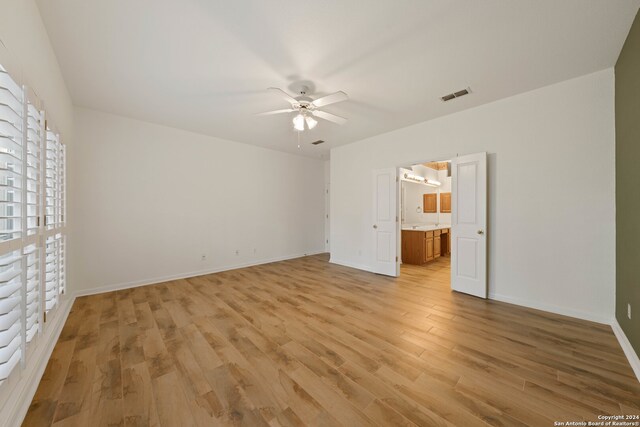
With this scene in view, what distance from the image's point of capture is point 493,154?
11.6 ft

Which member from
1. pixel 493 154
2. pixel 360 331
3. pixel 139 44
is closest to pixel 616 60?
pixel 493 154

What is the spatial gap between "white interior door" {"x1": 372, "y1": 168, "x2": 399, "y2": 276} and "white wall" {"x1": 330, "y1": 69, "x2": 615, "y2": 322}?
1.18 metres

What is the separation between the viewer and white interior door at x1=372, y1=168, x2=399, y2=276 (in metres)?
4.76

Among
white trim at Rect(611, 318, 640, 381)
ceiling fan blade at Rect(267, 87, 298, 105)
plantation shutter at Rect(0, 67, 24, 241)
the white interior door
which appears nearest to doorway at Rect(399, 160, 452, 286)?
the white interior door

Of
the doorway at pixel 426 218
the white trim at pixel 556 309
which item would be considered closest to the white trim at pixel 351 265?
the doorway at pixel 426 218

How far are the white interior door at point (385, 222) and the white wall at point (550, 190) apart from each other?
1.18 meters

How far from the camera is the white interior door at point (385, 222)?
4762 mm

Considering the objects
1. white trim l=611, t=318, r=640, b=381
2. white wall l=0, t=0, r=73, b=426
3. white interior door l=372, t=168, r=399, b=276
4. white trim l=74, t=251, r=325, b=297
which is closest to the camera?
white wall l=0, t=0, r=73, b=426

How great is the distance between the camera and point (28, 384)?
1.61 m

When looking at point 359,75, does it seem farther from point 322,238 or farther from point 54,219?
point 322,238

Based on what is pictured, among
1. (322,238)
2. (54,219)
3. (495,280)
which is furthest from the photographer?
(322,238)

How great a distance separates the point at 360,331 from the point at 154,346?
6.98ft

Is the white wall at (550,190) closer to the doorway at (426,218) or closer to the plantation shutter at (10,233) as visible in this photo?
the doorway at (426,218)

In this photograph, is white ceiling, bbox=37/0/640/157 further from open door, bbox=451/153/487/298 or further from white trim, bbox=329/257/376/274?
white trim, bbox=329/257/376/274
